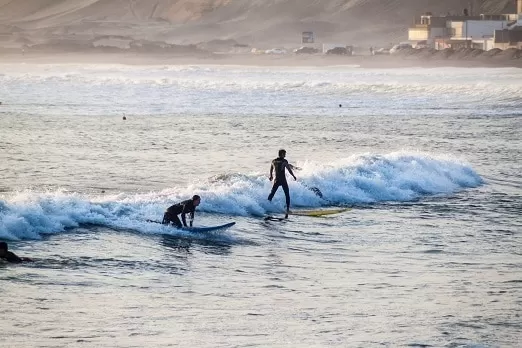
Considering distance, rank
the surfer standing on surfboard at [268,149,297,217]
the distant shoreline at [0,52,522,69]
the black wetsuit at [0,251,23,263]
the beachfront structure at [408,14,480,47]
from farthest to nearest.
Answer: the beachfront structure at [408,14,480,47]
the distant shoreline at [0,52,522,69]
the surfer standing on surfboard at [268,149,297,217]
the black wetsuit at [0,251,23,263]

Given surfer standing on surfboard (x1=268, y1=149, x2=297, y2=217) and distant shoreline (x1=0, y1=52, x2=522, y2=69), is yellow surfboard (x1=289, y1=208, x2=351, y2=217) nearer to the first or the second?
surfer standing on surfboard (x1=268, y1=149, x2=297, y2=217)

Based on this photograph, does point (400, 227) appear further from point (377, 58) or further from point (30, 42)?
point (30, 42)

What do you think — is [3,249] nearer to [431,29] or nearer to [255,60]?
[255,60]

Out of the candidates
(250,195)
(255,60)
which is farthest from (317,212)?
(255,60)

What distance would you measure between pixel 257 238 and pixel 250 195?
4.73 meters

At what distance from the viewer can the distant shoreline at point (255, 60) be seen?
405 feet

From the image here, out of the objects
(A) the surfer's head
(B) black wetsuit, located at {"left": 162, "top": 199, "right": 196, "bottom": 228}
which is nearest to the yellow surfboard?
(B) black wetsuit, located at {"left": 162, "top": 199, "right": 196, "bottom": 228}

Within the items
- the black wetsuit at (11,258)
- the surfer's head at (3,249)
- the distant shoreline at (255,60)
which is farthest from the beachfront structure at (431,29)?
the surfer's head at (3,249)

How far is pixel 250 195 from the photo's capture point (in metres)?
30.8

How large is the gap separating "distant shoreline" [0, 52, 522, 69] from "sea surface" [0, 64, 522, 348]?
66496 millimetres

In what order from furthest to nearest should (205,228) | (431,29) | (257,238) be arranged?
1. (431,29)
2. (257,238)
3. (205,228)

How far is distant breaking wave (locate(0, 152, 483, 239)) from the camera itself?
25.6 m

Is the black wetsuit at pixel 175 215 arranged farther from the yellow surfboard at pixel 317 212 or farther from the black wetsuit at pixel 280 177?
the yellow surfboard at pixel 317 212

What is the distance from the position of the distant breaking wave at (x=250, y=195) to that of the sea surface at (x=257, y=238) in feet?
0.21
